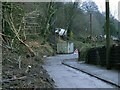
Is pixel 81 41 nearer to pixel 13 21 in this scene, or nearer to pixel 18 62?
pixel 13 21

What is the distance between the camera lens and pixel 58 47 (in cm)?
5806

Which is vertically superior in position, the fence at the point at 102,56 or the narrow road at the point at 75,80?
the fence at the point at 102,56

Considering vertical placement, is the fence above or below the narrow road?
above

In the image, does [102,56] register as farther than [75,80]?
Yes

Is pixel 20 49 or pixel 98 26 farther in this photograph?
pixel 98 26

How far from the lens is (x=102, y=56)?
22047 mm

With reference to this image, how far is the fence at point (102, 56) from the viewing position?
1876cm

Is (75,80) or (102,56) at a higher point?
(102,56)

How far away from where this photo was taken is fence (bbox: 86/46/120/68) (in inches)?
738

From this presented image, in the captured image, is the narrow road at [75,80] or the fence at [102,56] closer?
the narrow road at [75,80]

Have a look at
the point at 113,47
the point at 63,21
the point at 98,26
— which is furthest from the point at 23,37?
the point at 98,26

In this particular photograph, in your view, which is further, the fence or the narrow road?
the fence

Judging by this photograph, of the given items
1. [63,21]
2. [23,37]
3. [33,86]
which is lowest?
[33,86]

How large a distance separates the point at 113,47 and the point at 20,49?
20.4 feet
